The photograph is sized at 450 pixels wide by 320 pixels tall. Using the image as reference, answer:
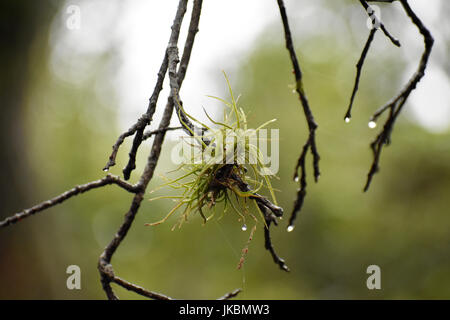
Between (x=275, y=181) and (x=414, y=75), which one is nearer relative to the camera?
(x=414, y=75)

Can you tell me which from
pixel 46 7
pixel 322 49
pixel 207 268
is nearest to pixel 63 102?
pixel 46 7

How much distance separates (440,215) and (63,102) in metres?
5.28

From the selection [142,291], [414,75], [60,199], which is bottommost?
[142,291]

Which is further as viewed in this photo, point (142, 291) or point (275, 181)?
point (275, 181)

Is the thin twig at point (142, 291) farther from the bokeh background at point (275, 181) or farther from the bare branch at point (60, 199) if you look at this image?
the bokeh background at point (275, 181)

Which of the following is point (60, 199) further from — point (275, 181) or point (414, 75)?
point (275, 181)

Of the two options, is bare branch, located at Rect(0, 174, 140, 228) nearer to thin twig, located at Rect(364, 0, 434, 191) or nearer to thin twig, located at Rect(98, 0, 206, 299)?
thin twig, located at Rect(98, 0, 206, 299)

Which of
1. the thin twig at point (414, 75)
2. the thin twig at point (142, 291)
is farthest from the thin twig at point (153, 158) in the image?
the thin twig at point (414, 75)

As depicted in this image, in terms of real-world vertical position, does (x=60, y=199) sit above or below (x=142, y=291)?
above

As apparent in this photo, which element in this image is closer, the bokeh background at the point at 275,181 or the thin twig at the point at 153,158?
the thin twig at the point at 153,158

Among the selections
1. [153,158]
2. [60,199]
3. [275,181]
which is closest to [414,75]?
[153,158]

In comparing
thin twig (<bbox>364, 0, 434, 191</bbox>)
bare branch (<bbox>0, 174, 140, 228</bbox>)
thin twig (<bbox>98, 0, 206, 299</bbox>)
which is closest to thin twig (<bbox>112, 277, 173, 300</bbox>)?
thin twig (<bbox>98, 0, 206, 299</bbox>)

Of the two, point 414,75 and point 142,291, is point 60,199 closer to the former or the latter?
point 142,291

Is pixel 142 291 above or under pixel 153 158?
under
